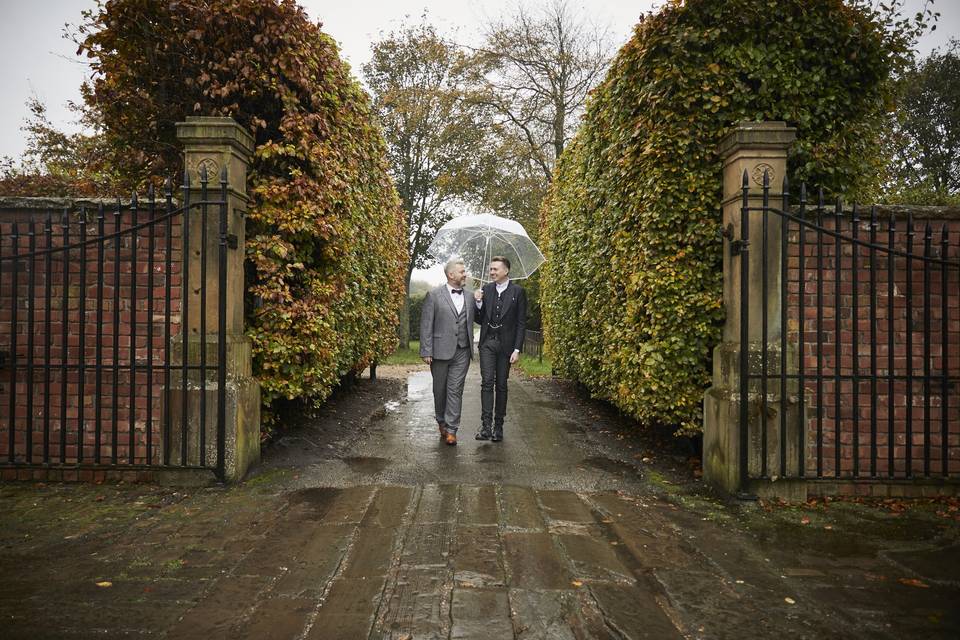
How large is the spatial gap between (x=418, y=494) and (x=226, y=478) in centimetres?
161

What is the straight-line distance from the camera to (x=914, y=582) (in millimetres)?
3119

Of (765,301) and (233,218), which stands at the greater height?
(233,218)

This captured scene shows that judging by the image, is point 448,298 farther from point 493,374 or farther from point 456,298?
point 493,374

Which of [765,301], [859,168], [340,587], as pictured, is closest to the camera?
[340,587]

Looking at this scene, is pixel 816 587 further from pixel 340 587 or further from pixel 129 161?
pixel 129 161

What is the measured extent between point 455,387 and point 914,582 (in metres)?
4.31

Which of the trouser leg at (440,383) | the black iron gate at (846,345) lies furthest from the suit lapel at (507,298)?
the black iron gate at (846,345)

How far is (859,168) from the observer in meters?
5.12

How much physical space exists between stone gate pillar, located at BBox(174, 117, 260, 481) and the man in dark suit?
277 cm

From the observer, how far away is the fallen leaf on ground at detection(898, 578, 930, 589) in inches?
121

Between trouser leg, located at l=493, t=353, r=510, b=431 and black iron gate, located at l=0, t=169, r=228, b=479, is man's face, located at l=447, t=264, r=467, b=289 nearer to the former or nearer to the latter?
trouser leg, located at l=493, t=353, r=510, b=431

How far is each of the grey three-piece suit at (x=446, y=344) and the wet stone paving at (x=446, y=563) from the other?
4.37ft

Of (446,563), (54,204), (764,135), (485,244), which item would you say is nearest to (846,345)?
(764,135)

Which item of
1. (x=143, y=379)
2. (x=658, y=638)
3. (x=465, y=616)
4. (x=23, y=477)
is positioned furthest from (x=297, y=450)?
(x=658, y=638)
